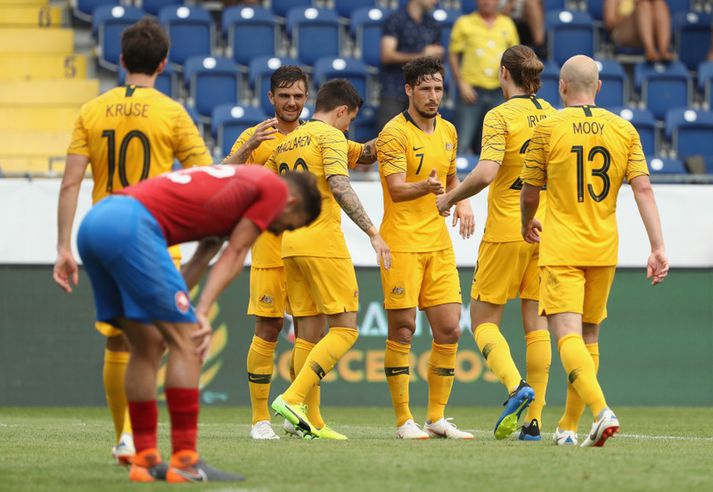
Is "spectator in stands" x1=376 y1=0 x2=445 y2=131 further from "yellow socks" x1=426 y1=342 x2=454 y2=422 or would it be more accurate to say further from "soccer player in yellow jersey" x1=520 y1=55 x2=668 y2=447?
"soccer player in yellow jersey" x1=520 y1=55 x2=668 y2=447

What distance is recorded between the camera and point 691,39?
18281 millimetres

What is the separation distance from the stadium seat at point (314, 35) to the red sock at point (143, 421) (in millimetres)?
11358

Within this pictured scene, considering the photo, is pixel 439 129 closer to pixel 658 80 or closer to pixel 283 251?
pixel 283 251

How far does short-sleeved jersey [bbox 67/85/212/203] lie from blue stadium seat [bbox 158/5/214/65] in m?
9.97

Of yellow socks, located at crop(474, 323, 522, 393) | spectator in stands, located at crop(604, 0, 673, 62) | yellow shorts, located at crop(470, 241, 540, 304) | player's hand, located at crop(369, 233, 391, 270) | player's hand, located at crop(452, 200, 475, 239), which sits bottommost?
yellow socks, located at crop(474, 323, 522, 393)

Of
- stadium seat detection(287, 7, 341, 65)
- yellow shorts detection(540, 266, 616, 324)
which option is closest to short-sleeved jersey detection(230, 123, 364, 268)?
yellow shorts detection(540, 266, 616, 324)

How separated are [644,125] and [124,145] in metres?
10.1

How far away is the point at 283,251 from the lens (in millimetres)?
9109

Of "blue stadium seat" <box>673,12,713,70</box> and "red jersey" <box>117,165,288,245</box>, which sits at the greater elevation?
"blue stadium seat" <box>673,12,713,70</box>

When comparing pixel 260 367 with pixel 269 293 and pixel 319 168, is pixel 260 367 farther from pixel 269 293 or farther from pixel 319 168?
pixel 319 168

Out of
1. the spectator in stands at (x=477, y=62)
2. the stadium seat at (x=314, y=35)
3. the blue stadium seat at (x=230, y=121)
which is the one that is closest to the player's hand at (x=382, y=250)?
the spectator in stands at (x=477, y=62)

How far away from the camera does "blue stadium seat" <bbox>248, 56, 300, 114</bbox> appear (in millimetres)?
16406

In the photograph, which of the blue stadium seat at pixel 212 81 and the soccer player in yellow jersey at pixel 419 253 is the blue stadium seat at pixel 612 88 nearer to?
the blue stadium seat at pixel 212 81

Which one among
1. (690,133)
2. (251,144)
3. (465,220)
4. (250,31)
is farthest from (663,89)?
(251,144)
